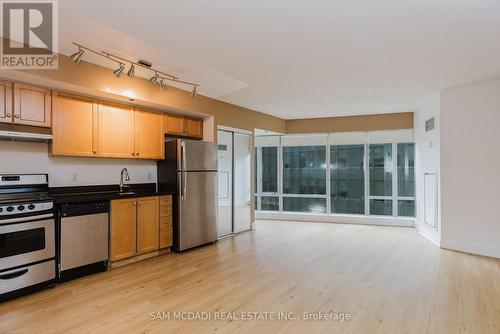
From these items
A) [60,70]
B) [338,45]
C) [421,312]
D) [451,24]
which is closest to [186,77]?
[60,70]

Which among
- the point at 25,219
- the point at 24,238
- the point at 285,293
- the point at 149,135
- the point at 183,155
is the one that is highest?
the point at 149,135

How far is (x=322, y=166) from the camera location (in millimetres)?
7898

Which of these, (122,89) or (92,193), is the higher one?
(122,89)

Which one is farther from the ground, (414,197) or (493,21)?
(493,21)

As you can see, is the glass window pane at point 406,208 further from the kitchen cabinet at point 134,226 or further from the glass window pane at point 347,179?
the kitchen cabinet at point 134,226

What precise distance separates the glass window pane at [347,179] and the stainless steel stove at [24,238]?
6.32 metres

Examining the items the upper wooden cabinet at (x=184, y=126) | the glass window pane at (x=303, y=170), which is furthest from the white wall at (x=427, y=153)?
the upper wooden cabinet at (x=184, y=126)

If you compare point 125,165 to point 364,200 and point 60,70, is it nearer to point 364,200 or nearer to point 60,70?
point 60,70

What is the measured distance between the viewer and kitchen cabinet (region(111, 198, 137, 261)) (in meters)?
3.87

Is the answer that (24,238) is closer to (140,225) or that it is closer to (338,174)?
(140,225)

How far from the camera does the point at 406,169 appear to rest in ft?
22.9

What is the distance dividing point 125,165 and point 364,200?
18.5 ft

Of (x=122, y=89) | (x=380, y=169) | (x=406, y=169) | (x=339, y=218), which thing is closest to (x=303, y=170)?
(x=339, y=218)

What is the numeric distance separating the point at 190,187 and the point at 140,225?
966 millimetres
